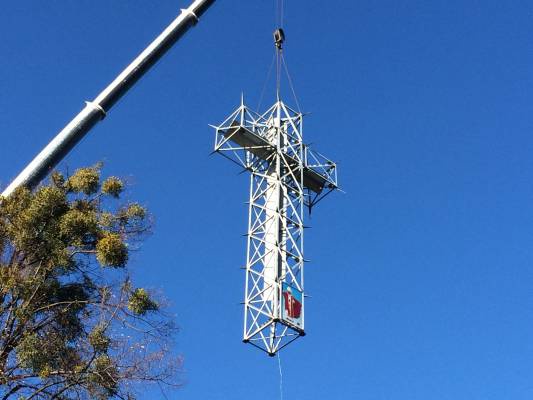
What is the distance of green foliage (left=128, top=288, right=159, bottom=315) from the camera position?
1658 cm

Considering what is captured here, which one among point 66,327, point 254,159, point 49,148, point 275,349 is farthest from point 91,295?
point 254,159

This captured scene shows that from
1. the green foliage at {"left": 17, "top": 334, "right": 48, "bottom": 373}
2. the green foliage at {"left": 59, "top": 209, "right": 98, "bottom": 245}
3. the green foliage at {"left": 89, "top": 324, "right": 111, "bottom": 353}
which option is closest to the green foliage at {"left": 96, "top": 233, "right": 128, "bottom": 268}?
the green foliage at {"left": 59, "top": 209, "right": 98, "bottom": 245}

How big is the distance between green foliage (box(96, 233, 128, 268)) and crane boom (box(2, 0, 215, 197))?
6.64 feet

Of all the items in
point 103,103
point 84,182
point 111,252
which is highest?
point 103,103

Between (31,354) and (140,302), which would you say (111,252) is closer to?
(140,302)

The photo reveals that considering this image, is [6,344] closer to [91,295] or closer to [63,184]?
[91,295]

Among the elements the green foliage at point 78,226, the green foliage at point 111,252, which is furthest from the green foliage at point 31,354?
the green foliage at point 78,226

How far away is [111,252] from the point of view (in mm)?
16812

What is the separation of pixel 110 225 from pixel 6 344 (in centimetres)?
384

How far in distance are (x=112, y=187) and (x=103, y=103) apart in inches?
79.9

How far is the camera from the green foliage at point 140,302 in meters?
16.6

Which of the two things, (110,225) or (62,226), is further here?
(110,225)

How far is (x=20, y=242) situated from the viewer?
52.3 ft

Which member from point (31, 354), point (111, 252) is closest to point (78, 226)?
point (111, 252)
